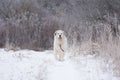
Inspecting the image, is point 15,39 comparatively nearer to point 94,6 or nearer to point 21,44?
point 21,44

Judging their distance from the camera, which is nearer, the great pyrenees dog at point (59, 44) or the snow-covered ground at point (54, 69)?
the snow-covered ground at point (54, 69)

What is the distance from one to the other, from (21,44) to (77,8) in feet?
21.3

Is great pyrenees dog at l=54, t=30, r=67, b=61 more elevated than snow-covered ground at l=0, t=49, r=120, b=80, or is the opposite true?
great pyrenees dog at l=54, t=30, r=67, b=61

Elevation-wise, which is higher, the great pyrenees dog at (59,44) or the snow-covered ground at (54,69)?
the great pyrenees dog at (59,44)

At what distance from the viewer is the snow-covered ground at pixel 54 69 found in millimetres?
5551

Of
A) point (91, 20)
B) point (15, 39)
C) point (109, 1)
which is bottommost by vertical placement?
point (15, 39)

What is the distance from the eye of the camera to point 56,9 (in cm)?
1648

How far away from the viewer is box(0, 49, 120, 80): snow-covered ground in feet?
18.2

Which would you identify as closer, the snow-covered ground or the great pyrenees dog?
the snow-covered ground

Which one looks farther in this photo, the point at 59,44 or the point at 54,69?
the point at 59,44

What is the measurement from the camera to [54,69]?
6527 millimetres

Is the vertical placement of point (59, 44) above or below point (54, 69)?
above

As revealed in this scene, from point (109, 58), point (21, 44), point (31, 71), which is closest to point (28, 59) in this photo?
point (31, 71)

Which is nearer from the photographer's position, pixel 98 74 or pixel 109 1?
pixel 98 74
